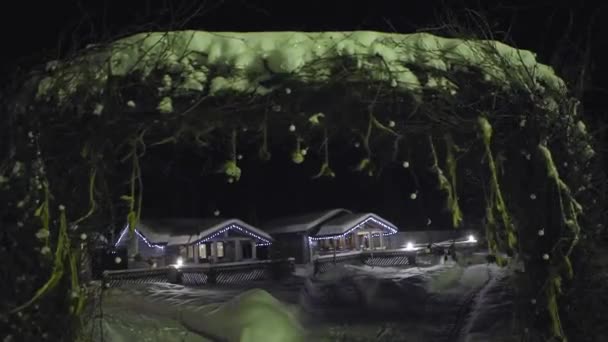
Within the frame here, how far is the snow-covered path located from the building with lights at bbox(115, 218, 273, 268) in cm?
1588

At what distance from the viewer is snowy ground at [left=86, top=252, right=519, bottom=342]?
793cm

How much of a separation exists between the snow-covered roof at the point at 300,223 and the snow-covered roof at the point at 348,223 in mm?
483

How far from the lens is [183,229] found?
31.3 meters

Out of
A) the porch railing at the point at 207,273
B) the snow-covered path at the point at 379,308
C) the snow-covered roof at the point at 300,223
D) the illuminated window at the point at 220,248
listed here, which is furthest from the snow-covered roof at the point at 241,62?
the snow-covered roof at the point at 300,223

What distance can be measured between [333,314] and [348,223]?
2824cm

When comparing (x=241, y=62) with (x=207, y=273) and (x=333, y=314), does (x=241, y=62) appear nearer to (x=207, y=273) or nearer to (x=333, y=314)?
(x=333, y=314)

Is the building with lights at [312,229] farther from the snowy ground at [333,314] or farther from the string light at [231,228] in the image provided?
the snowy ground at [333,314]

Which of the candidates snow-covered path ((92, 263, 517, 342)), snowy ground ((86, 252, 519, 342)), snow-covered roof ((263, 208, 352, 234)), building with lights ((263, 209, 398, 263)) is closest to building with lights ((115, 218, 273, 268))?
building with lights ((263, 209, 398, 263))

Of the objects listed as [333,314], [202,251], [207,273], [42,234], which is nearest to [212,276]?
[207,273]

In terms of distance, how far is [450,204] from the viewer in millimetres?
4605

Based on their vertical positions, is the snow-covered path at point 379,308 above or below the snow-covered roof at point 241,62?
below

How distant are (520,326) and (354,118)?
228 centimetres

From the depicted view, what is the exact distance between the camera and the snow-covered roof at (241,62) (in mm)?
4043

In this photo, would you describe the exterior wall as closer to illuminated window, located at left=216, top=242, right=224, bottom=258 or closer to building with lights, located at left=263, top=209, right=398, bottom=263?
building with lights, located at left=263, top=209, right=398, bottom=263
